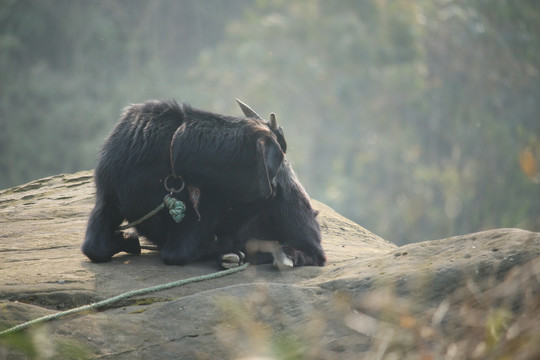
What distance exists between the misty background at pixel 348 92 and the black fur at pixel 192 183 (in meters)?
18.9

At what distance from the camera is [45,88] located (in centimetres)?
2433

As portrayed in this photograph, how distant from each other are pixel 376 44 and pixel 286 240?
21.2 metres

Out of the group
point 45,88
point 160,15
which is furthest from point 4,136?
point 160,15

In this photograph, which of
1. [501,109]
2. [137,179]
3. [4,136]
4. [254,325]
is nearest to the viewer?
[254,325]

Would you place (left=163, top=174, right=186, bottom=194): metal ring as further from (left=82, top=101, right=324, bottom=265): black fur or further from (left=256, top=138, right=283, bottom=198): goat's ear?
(left=256, top=138, right=283, bottom=198): goat's ear

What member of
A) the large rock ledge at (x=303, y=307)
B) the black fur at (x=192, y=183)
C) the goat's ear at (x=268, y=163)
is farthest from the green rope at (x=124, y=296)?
the goat's ear at (x=268, y=163)

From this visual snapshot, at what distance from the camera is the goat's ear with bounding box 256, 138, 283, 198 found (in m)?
5.19

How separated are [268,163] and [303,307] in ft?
4.93

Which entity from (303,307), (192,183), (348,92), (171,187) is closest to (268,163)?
(192,183)

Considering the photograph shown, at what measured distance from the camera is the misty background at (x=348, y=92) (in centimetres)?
2425

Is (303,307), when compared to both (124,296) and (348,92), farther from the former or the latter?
(348,92)

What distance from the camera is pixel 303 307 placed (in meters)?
3.97

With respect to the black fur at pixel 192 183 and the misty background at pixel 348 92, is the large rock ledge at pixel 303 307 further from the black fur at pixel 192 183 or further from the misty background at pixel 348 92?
the misty background at pixel 348 92

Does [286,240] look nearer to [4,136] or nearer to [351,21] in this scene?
[4,136]
